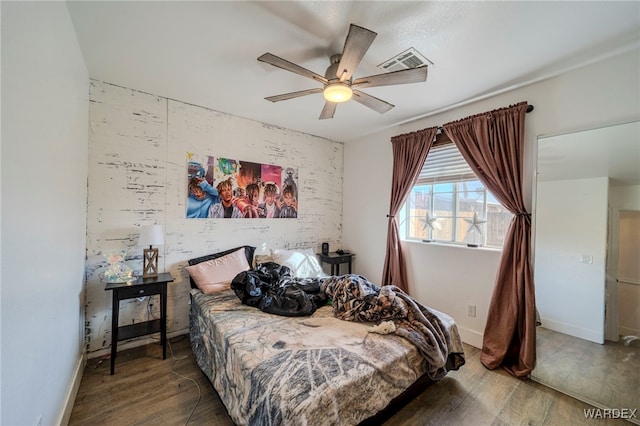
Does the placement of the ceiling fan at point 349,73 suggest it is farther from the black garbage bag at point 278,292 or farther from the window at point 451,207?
the black garbage bag at point 278,292

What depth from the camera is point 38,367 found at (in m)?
1.18

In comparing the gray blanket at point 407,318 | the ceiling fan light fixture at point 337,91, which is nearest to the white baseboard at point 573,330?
the gray blanket at point 407,318

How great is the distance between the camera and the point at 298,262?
122 inches

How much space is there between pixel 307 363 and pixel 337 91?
1.86m

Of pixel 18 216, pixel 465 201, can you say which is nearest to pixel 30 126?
pixel 18 216

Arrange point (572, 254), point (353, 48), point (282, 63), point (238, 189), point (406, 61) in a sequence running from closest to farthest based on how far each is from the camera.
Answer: point (353, 48) → point (282, 63) → point (406, 61) → point (572, 254) → point (238, 189)

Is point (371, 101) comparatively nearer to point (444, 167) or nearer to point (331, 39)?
point (331, 39)

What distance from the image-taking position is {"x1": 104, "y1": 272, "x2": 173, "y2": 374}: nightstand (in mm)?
2180

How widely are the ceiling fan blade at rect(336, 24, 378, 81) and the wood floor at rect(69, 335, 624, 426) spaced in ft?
7.97

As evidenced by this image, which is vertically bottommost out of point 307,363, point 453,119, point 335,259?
point 307,363

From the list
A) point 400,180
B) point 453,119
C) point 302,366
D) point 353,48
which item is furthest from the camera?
point 400,180

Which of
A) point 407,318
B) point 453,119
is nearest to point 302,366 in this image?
point 407,318

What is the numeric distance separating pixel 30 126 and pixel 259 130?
246cm

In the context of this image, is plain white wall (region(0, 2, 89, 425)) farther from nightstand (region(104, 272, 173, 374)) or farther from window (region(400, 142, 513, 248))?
window (region(400, 142, 513, 248))
